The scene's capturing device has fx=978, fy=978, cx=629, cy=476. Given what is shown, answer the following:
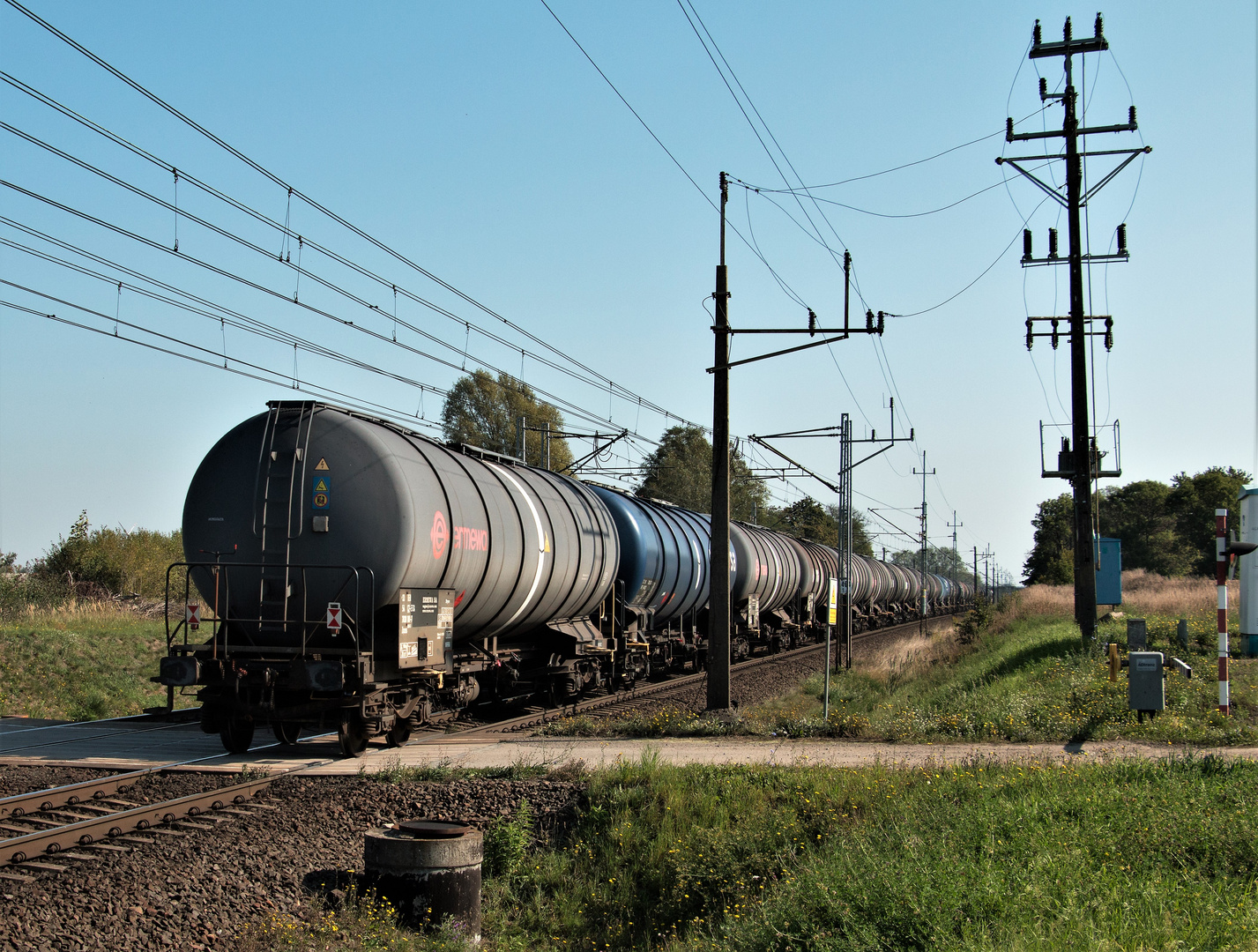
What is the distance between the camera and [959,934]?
5.11 metres

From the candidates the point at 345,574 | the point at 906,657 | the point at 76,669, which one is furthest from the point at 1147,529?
the point at 345,574

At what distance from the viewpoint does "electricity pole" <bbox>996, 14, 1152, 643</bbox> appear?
68.8ft

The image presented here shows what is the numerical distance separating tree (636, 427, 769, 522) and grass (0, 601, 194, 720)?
44192mm

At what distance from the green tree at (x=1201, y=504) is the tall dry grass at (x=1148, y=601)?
18609mm

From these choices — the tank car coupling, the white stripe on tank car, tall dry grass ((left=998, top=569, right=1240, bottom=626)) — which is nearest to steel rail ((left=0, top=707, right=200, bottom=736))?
the tank car coupling

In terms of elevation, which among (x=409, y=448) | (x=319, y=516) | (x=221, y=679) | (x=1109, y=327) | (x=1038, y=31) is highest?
(x=1038, y=31)

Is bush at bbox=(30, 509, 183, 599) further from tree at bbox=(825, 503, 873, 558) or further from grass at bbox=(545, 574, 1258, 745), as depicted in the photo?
tree at bbox=(825, 503, 873, 558)

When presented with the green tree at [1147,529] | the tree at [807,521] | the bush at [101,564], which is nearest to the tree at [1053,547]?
the green tree at [1147,529]

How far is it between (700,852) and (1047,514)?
275ft

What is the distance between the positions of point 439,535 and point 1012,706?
773 centimetres

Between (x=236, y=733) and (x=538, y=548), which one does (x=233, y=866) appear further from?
(x=538, y=548)

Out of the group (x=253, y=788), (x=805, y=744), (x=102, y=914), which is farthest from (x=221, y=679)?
(x=805, y=744)

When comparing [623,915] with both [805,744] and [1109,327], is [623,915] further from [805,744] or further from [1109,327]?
[1109,327]

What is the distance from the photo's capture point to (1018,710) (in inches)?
495
